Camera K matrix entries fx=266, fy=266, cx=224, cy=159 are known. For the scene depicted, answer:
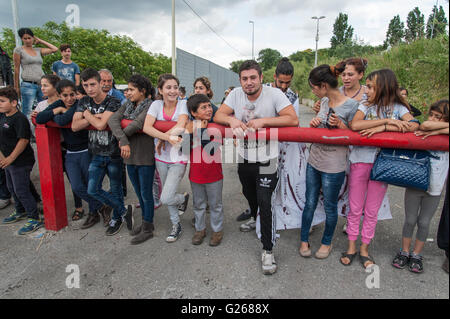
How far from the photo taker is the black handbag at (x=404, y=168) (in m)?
2.09

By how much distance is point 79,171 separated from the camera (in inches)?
130

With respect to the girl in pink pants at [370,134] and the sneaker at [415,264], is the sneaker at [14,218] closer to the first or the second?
the girl in pink pants at [370,134]

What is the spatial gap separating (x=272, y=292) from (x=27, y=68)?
19.5 ft

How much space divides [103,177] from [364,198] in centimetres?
285

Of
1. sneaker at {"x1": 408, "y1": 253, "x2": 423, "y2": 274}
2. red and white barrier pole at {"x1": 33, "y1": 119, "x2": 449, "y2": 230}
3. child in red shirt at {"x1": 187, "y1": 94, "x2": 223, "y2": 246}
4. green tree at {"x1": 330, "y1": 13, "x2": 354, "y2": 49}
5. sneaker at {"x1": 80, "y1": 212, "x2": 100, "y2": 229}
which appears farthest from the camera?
green tree at {"x1": 330, "y1": 13, "x2": 354, "y2": 49}

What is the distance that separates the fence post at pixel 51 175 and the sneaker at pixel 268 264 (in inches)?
98.9

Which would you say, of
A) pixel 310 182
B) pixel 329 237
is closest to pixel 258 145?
pixel 310 182

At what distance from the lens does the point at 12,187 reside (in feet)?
11.6

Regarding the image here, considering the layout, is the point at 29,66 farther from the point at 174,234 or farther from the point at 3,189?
the point at 174,234

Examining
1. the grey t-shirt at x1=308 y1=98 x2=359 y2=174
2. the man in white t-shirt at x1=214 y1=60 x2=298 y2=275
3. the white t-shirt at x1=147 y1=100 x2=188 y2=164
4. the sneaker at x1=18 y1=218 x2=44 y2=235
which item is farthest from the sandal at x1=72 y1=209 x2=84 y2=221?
the grey t-shirt at x1=308 y1=98 x2=359 y2=174

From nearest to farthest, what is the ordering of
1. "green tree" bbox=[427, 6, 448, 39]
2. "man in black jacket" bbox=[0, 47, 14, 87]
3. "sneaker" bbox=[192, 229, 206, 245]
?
"green tree" bbox=[427, 6, 448, 39], "sneaker" bbox=[192, 229, 206, 245], "man in black jacket" bbox=[0, 47, 14, 87]

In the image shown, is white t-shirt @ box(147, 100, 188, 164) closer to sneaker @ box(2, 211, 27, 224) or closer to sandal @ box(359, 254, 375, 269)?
sandal @ box(359, 254, 375, 269)

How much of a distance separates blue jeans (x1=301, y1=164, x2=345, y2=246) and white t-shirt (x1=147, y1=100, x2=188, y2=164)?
1310 mm

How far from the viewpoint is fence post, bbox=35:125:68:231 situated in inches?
122
